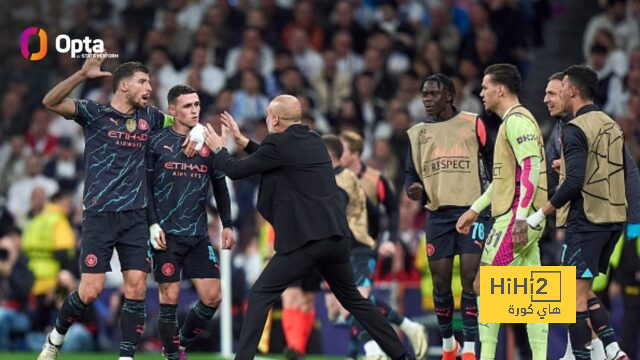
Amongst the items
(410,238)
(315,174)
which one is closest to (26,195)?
(410,238)

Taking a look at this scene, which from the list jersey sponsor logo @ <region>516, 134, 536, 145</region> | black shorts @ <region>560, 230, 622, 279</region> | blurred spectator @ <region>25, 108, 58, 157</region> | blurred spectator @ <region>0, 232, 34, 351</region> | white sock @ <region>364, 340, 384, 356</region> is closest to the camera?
jersey sponsor logo @ <region>516, 134, 536, 145</region>

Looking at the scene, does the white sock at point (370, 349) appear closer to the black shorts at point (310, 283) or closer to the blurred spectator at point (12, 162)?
the black shorts at point (310, 283)

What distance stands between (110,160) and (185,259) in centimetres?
121

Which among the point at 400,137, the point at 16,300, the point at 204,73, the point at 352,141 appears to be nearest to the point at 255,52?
the point at 204,73

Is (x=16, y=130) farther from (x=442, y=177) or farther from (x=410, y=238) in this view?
(x=442, y=177)

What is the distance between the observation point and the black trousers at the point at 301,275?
11.9 meters

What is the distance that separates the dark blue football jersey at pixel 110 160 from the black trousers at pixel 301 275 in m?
1.54

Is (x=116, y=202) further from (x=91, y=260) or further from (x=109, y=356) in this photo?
(x=109, y=356)

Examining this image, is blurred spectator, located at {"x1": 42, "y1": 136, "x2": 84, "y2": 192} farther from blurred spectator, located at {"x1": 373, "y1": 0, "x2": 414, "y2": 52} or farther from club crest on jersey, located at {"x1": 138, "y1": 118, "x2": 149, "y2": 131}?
club crest on jersey, located at {"x1": 138, "y1": 118, "x2": 149, "y2": 131}

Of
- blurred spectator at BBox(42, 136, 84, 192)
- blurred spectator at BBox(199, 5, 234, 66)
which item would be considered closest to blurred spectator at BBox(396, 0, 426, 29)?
blurred spectator at BBox(199, 5, 234, 66)

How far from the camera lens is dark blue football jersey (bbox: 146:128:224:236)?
12.9 meters

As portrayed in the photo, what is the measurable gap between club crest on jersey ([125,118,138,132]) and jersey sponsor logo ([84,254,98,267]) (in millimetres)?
1192

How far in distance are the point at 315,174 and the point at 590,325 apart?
2963mm

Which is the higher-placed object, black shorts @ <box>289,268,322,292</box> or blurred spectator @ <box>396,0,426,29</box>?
blurred spectator @ <box>396,0,426,29</box>
